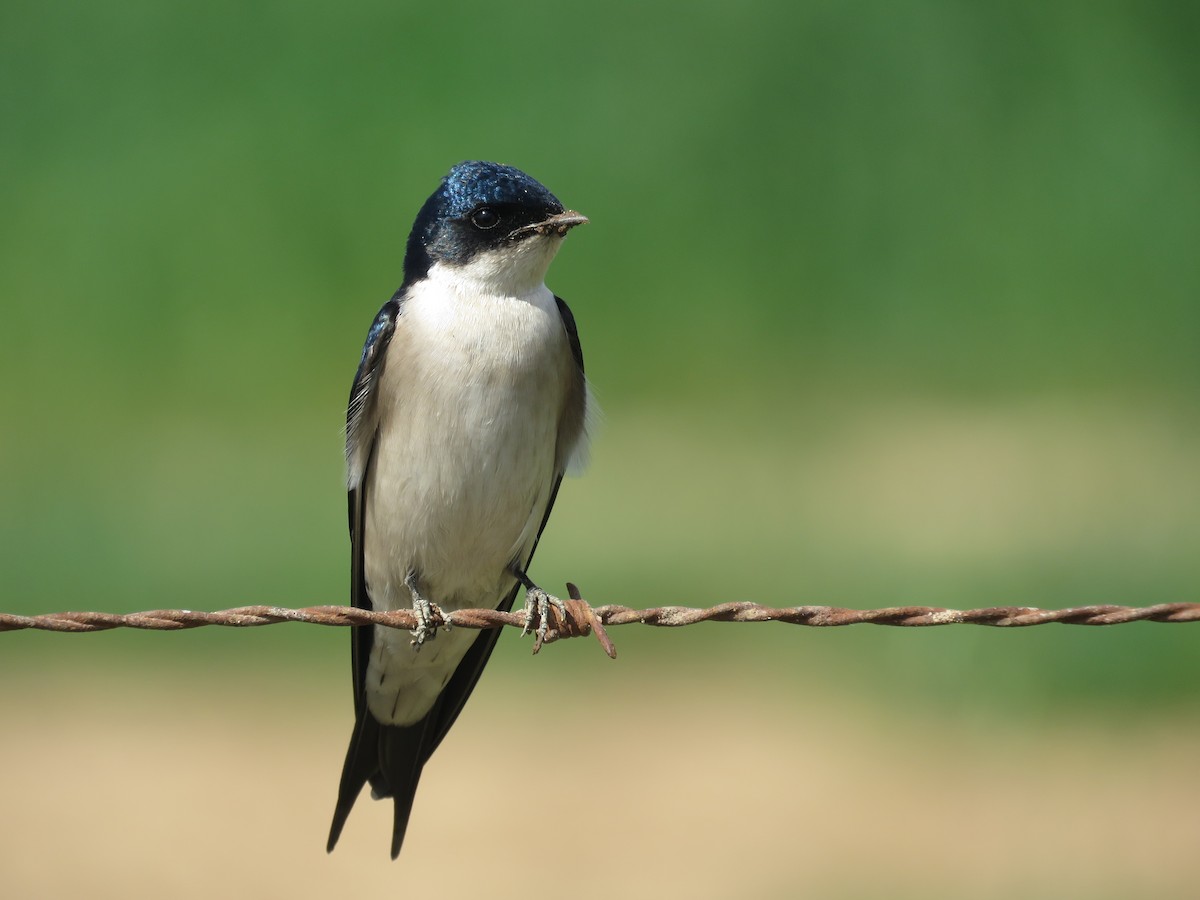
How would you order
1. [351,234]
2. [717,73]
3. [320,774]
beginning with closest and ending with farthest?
[320,774] < [351,234] < [717,73]

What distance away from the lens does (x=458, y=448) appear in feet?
13.0

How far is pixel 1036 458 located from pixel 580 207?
134 inches

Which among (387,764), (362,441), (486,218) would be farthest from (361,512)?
(486,218)

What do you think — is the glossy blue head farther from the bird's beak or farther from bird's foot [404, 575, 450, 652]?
bird's foot [404, 575, 450, 652]

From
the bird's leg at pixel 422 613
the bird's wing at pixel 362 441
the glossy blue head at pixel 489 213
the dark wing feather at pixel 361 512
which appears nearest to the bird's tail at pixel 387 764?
the dark wing feather at pixel 361 512

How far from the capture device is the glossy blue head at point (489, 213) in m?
4.05

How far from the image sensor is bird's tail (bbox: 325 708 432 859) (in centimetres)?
411

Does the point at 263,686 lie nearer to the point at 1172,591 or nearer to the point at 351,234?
the point at 351,234

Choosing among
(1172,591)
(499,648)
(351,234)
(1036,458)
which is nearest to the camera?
(1172,591)

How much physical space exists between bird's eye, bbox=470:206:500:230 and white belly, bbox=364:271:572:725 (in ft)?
0.61

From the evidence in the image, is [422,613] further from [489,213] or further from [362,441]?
[489,213]

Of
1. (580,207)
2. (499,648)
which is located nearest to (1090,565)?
(499,648)

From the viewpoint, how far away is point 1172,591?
7.99m

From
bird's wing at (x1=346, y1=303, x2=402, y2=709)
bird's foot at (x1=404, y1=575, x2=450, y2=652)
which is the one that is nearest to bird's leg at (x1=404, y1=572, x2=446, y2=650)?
bird's foot at (x1=404, y1=575, x2=450, y2=652)
